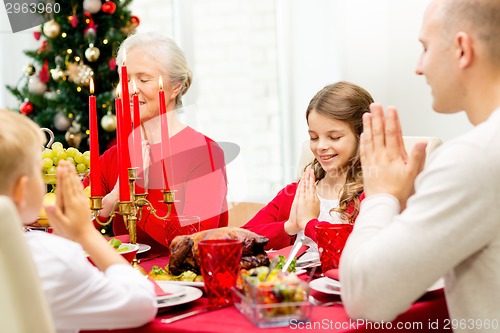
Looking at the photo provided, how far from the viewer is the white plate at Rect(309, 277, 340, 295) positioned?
4.97 ft

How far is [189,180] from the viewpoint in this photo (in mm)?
2689

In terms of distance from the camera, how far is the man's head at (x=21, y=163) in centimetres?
122

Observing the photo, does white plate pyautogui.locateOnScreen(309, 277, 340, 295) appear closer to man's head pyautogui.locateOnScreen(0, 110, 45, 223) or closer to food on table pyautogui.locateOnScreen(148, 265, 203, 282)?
food on table pyautogui.locateOnScreen(148, 265, 203, 282)

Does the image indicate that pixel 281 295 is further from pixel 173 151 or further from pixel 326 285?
pixel 173 151

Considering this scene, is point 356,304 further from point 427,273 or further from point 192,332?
point 192,332

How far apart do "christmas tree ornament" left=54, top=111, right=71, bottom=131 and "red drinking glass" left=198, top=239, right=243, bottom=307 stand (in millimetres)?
2898

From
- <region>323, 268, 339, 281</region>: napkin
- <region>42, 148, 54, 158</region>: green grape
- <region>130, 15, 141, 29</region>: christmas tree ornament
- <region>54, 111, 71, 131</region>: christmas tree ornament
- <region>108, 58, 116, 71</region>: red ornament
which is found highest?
<region>130, 15, 141, 29</region>: christmas tree ornament

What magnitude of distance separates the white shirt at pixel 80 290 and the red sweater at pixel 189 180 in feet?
3.32

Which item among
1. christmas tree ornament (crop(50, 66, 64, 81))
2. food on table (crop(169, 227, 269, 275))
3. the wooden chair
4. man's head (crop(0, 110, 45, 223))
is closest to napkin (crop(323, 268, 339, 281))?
food on table (crop(169, 227, 269, 275))

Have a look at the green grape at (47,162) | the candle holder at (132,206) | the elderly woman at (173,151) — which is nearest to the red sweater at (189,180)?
the elderly woman at (173,151)

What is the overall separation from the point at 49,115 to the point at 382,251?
3.36m

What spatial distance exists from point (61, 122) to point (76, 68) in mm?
330

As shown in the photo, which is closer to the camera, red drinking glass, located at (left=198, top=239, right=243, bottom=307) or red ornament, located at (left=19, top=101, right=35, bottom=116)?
red drinking glass, located at (left=198, top=239, right=243, bottom=307)

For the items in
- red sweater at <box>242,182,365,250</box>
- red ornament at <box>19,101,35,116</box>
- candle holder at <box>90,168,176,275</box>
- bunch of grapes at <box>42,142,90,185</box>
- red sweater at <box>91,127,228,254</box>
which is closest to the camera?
candle holder at <box>90,168,176,275</box>
